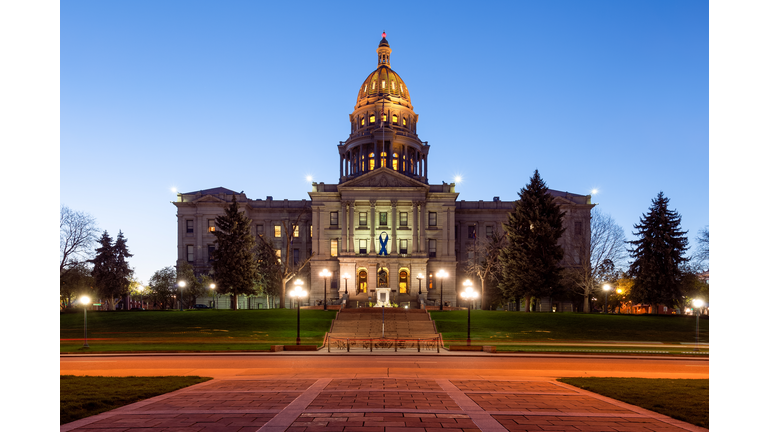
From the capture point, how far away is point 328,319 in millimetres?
41062

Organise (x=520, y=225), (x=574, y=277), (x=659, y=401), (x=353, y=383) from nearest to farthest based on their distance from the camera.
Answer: (x=659, y=401) → (x=353, y=383) → (x=520, y=225) → (x=574, y=277)

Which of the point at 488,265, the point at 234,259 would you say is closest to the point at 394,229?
the point at 488,265

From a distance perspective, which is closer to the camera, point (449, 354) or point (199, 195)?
point (449, 354)

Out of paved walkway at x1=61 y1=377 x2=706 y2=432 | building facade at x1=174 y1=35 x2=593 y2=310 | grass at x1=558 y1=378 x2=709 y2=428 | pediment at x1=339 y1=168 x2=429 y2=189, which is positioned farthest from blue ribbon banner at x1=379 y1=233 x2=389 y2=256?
paved walkway at x1=61 y1=377 x2=706 y2=432

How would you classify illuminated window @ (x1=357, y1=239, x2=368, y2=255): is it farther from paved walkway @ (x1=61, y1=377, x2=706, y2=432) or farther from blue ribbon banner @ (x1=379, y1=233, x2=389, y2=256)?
paved walkway @ (x1=61, y1=377, x2=706, y2=432)

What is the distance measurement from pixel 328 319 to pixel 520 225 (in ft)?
79.7

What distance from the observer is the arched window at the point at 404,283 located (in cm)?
6675

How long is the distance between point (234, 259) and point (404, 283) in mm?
24479

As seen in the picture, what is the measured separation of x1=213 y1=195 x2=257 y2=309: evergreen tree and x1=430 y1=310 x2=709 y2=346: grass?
76.9 feet

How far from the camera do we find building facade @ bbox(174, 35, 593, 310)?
218 ft

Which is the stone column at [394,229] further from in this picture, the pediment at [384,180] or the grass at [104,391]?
the grass at [104,391]

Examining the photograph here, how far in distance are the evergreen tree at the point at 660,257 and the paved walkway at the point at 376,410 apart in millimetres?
45293
